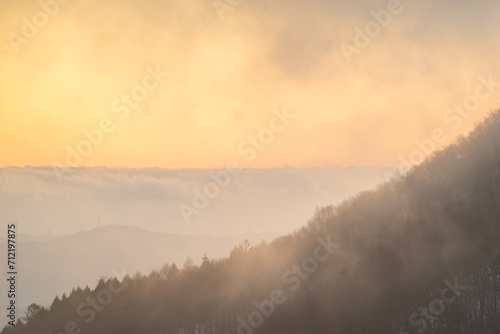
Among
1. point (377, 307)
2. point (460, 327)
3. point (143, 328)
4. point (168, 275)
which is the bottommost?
point (460, 327)

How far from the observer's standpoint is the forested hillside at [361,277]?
202ft

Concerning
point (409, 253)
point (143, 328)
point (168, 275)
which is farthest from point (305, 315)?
point (168, 275)

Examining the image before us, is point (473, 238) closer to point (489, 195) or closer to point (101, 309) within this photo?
point (489, 195)

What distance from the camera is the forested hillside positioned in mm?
61562

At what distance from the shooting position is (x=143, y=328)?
90688 millimetres

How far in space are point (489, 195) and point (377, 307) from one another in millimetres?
27755

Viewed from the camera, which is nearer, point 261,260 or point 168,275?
point 261,260

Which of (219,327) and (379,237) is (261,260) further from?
(379,237)

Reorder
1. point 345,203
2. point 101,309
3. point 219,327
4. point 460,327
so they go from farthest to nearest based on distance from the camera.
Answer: point 345,203, point 101,309, point 219,327, point 460,327

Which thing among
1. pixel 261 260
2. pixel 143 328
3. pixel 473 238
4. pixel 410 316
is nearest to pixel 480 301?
pixel 410 316

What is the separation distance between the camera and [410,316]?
201ft

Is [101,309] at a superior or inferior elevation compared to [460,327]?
superior

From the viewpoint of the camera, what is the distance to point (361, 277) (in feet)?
254

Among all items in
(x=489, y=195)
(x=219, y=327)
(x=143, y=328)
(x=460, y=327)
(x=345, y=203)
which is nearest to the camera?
(x=460, y=327)
